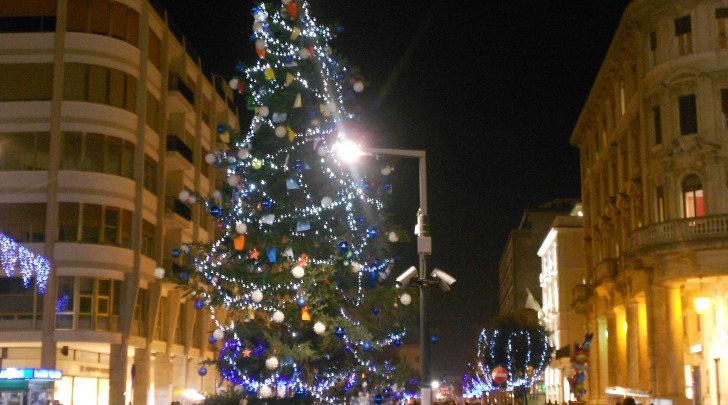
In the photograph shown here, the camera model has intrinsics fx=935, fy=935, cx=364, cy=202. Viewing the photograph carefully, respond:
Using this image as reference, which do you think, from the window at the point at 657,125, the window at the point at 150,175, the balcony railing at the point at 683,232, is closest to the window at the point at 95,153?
the window at the point at 150,175

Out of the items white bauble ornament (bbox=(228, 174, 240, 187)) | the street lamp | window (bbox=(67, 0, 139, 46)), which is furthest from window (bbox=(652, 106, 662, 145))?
white bauble ornament (bbox=(228, 174, 240, 187))

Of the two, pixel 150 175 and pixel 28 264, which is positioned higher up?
pixel 150 175

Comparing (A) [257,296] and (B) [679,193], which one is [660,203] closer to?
(B) [679,193]

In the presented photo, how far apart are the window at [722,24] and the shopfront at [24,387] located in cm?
2912

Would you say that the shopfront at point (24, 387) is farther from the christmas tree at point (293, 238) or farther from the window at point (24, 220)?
the window at point (24, 220)

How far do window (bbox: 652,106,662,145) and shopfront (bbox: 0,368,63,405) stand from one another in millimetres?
27079

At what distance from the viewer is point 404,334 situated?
826 inches

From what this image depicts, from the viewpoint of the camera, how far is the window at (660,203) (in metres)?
40.2

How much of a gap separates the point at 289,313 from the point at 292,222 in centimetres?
197

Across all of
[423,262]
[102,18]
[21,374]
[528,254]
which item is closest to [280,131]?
[423,262]

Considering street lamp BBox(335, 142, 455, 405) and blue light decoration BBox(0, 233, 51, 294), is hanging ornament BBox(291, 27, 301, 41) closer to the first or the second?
street lamp BBox(335, 142, 455, 405)

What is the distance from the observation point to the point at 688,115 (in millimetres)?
39156

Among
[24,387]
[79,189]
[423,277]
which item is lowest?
[24,387]

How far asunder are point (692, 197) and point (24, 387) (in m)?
27.4
